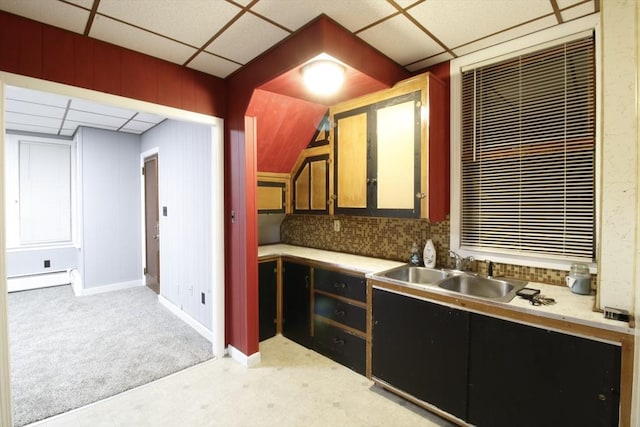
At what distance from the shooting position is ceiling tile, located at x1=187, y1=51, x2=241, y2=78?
2421 millimetres

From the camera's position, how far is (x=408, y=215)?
243cm

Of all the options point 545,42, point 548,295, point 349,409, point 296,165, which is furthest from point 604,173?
point 296,165

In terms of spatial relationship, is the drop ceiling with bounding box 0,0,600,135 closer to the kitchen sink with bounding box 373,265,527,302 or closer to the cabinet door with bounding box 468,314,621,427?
the kitchen sink with bounding box 373,265,527,302

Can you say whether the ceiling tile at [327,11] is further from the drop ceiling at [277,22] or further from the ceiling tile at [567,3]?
the ceiling tile at [567,3]

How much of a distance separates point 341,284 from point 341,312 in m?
0.24

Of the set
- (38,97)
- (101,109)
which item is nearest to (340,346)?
(101,109)

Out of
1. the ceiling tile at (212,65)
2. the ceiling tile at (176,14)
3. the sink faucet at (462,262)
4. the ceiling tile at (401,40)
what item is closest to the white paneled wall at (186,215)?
the ceiling tile at (212,65)

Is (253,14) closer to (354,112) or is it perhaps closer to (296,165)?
(354,112)

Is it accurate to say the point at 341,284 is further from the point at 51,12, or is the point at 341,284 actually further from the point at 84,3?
the point at 51,12

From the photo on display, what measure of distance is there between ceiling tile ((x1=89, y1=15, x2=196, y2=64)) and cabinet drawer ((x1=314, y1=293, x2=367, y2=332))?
7.56ft

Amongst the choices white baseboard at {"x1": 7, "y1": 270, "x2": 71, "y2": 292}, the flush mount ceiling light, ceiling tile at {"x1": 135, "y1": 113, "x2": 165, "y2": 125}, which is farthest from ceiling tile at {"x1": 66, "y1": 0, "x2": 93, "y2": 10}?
white baseboard at {"x1": 7, "y1": 270, "x2": 71, "y2": 292}

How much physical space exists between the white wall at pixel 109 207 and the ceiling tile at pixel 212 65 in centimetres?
316

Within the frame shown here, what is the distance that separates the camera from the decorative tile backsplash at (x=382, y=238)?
227 cm

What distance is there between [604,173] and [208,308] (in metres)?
3.40
